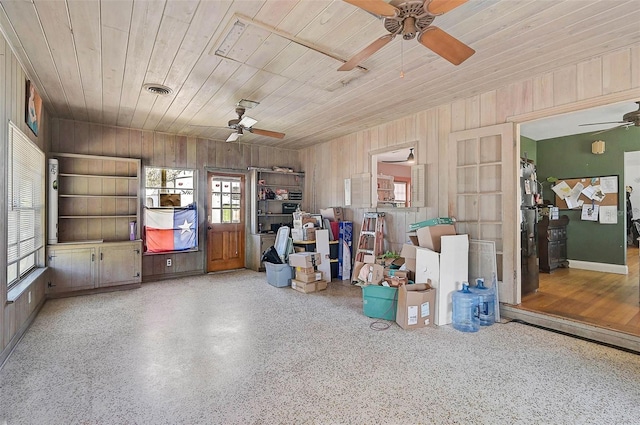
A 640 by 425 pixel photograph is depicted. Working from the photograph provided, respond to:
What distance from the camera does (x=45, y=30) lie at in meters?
2.57

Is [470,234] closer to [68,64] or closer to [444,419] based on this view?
[444,419]

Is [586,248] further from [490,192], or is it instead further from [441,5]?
[441,5]

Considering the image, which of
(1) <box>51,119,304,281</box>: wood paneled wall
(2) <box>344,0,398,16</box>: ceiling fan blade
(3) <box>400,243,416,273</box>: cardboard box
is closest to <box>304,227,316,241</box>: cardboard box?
(3) <box>400,243,416,273</box>: cardboard box

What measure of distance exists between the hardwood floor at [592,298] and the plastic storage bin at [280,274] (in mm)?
3290

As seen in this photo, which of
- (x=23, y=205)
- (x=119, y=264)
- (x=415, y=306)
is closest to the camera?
(x=415, y=306)

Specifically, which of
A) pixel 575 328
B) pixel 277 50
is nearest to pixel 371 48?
pixel 277 50

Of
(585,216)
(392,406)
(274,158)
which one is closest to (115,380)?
(392,406)

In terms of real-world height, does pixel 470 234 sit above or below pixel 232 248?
above

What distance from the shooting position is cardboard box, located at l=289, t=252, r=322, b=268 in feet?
16.8

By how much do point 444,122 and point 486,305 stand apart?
242 cm

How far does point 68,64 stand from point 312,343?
3650 mm

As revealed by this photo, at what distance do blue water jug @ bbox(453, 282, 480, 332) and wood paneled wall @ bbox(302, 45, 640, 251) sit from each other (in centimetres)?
124

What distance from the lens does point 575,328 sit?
322cm

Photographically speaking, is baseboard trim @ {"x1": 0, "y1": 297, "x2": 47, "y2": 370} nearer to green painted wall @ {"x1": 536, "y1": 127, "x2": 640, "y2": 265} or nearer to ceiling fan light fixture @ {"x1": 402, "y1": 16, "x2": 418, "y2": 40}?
ceiling fan light fixture @ {"x1": 402, "y1": 16, "x2": 418, "y2": 40}
